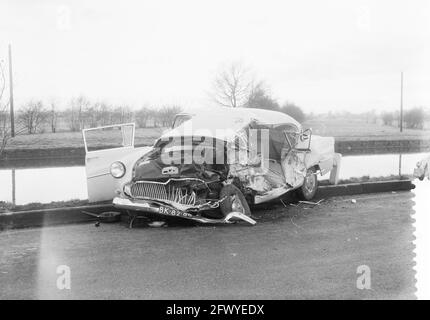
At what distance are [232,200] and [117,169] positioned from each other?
6.17 feet

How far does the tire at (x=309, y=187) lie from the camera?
33.4ft

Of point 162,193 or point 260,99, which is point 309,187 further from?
point 260,99

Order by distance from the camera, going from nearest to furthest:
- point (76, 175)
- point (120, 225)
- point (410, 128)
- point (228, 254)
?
point (228, 254)
point (120, 225)
point (76, 175)
point (410, 128)

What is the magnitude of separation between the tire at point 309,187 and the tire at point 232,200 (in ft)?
7.69

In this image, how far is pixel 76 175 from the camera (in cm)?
1823

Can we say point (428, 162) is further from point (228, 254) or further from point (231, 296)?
point (228, 254)

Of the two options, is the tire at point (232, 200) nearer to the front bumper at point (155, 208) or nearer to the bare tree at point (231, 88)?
the front bumper at point (155, 208)

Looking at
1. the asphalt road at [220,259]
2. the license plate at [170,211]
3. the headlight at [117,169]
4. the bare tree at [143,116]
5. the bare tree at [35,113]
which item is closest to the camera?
the asphalt road at [220,259]

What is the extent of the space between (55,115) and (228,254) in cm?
2969

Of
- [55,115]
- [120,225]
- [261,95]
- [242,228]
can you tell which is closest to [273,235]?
[242,228]

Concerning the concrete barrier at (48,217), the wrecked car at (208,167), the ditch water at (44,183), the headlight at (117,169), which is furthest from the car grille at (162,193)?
the ditch water at (44,183)

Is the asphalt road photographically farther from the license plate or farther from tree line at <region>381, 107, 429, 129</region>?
tree line at <region>381, 107, 429, 129</region>

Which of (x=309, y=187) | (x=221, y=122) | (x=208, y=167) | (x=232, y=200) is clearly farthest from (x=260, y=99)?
(x=232, y=200)
